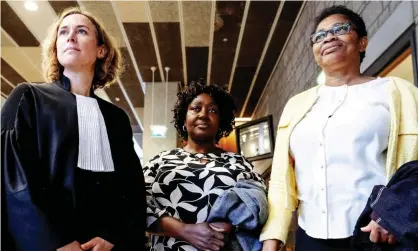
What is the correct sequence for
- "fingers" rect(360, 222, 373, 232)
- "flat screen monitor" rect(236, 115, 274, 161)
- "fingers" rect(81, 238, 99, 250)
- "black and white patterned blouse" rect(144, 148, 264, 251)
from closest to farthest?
"fingers" rect(360, 222, 373, 232) → "fingers" rect(81, 238, 99, 250) → "black and white patterned blouse" rect(144, 148, 264, 251) → "flat screen monitor" rect(236, 115, 274, 161)

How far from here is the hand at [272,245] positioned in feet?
4.56

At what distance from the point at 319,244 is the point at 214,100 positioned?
3.37ft

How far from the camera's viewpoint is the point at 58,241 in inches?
45.2

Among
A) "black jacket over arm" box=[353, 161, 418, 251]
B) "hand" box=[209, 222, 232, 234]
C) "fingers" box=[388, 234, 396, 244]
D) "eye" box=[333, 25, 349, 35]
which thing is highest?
"eye" box=[333, 25, 349, 35]

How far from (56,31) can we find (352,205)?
122cm

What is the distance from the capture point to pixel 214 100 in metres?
2.12

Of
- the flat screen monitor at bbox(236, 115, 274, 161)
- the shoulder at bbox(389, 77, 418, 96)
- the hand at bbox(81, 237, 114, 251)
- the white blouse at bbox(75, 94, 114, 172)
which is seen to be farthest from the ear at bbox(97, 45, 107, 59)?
the flat screen monitor at bbox(236, 115, 274, 161)

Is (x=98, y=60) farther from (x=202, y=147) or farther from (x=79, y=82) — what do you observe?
(x=202, y=147)

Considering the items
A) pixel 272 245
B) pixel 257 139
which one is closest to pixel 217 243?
pixel 272 245

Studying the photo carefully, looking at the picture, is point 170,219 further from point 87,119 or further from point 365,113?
point 365,113

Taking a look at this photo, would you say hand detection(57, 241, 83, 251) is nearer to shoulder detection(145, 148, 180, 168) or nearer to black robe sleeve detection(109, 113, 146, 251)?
black robe sleeve detection(109, 113, 146, 251)

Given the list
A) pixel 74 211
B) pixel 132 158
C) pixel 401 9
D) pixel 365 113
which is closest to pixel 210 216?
pixel 132 158

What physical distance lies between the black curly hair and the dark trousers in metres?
0.94

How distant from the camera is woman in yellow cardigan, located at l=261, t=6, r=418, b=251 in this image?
1.24 metres
